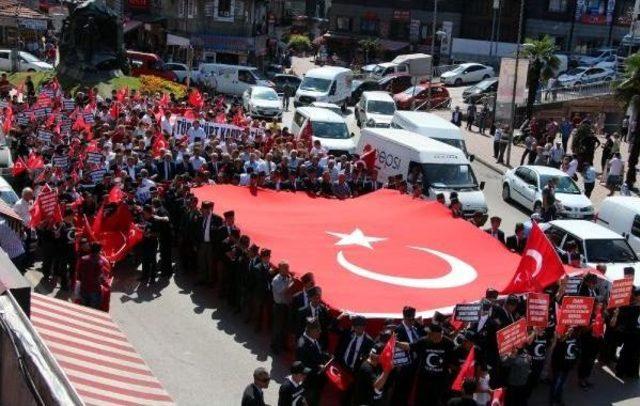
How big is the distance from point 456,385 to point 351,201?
29.3 feet

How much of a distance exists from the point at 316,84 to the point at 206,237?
29838 millimetres

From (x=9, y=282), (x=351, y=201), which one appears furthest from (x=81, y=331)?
(x=351, y=201)

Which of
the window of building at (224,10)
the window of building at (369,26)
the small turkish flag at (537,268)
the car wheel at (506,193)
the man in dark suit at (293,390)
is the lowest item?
the car wheel at (506,193)

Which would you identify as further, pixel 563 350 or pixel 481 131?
pixel 481 131

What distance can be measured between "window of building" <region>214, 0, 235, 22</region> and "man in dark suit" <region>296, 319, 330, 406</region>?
52613 millimetres

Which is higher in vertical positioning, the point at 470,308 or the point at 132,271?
the point at 470,308

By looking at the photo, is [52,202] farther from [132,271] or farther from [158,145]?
[158,145]

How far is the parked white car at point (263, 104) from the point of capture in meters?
40.2

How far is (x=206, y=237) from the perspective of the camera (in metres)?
16.3

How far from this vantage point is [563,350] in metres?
12.4

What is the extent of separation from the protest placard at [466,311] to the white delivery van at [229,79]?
37843mm

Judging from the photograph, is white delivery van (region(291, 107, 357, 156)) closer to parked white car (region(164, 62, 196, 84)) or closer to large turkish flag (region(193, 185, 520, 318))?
large turkish flag (region(193, 185, 520, 318))

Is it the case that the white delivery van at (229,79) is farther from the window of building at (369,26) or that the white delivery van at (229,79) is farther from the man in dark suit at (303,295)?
the man in dark suit at (303,295)

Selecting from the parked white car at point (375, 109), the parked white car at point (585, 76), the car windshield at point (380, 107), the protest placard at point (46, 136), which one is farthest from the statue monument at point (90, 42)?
the parked white car at point (585, 76)
